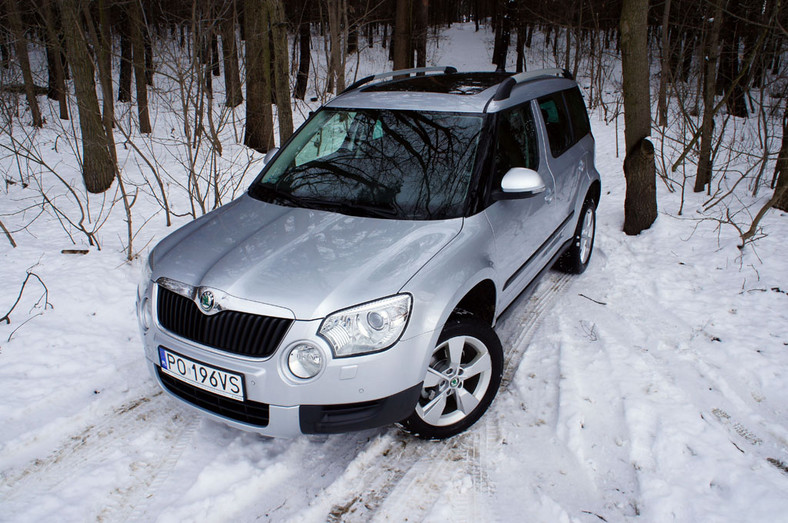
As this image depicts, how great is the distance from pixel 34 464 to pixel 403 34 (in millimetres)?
11458

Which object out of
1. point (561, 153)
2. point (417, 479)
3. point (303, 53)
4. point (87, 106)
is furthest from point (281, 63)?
point (303, 53)

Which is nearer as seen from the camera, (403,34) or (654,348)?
(654,348)

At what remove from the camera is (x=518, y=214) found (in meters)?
3.45

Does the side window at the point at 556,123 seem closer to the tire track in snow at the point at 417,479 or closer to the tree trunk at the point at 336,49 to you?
the tire track in snow at the point at 417,479

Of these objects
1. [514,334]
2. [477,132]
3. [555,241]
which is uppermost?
[477,132]

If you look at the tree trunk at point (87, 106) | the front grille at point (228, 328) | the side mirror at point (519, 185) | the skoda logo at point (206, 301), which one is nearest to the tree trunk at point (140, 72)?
the tree trunk at point (87, 106)

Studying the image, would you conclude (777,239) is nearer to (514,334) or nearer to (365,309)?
(514,334)

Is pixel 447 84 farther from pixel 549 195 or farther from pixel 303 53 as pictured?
pixel 303 53

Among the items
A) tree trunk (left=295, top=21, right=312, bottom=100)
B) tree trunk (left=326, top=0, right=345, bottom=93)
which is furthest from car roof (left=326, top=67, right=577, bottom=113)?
tree trunk (left=295, top=21, right=312, bottom=100)

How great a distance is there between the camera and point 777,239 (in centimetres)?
523

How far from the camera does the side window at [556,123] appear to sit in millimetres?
4215

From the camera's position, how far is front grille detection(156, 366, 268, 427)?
2490 millimetres

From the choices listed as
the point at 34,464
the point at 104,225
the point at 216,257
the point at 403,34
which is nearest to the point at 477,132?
the point at 216,257

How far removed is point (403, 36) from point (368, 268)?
10928mm
